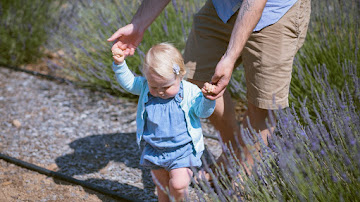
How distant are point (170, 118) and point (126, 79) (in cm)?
30

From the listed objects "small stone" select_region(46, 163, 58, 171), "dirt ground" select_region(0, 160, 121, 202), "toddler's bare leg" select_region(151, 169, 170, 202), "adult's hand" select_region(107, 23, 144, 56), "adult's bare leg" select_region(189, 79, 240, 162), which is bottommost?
"small stone" select_region(46, 163, 58, 171)

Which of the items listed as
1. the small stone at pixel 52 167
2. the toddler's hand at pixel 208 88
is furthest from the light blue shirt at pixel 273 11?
the small stone at pixel 52 167

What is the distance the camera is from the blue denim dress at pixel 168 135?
2107 mm

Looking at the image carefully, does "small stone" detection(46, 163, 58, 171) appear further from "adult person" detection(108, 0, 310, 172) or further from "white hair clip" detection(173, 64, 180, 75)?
"white hair clip" detection(173, 64, 180, 75)

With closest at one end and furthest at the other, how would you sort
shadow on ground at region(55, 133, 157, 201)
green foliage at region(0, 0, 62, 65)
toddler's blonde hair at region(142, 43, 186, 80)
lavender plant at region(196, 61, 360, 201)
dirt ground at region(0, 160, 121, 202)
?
lavender plant at region(196, 61, 360, 201), toddler's blonde hair at region(142, 43, 186, 80), dirt ground at region(0, 160, 121, 202), shadow on ground at region(55, 133, 157, 201), green foliage at region(0, 0, 62, 65)

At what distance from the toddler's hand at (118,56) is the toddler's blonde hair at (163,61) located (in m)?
0.15

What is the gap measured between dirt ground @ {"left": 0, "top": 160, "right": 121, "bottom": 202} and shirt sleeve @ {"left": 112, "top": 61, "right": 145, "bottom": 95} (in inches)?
30.7

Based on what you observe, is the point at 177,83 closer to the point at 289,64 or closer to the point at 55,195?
the point at 289,64

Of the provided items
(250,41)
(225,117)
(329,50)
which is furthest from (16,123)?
(329,50)

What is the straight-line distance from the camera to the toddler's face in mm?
2014

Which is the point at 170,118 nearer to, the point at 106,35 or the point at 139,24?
the point at 139,24

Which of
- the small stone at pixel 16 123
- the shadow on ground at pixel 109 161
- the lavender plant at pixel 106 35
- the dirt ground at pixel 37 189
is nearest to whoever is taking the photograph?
the dirt ground at pixel 37 189

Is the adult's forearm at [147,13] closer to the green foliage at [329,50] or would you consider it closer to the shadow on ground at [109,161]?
the shadow on ground at [109,161]

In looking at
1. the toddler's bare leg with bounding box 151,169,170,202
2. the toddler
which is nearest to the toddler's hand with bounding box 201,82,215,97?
the toddler
